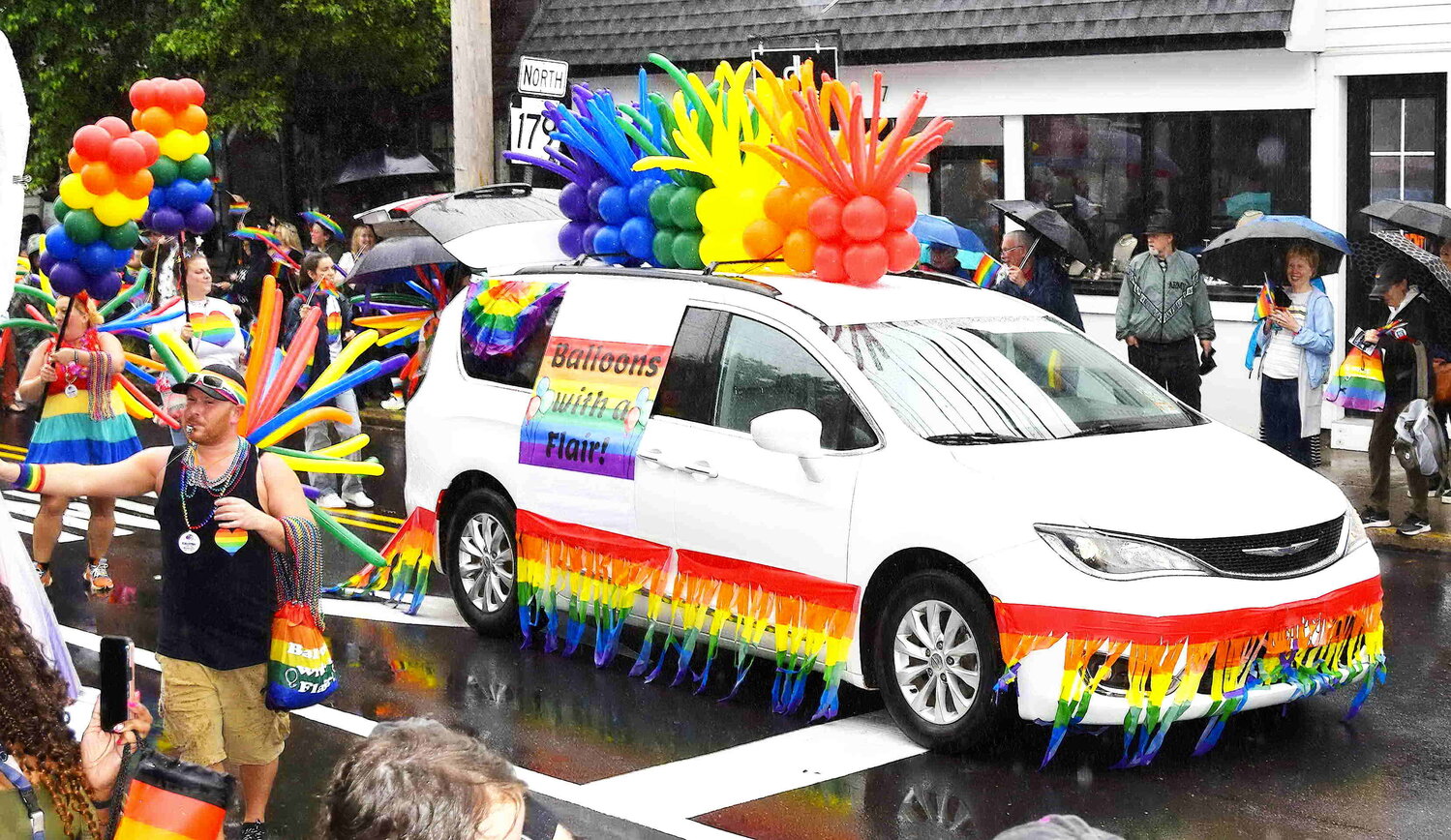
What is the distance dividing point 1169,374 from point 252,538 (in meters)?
8.30

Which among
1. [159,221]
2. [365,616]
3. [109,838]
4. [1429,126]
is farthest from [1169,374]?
[109,838]

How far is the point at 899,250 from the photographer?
840cm

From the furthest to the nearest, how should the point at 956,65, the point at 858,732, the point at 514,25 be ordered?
the point at 514,25 < the point at 956,65 < the point at 858,732

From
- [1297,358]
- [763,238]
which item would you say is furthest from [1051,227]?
[763,238]

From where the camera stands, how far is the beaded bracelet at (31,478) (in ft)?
17.8

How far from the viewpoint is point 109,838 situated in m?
3.70

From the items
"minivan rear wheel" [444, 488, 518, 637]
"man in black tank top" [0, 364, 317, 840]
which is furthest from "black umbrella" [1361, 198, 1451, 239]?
"man in black tank top" [0, 364, 317, 840]

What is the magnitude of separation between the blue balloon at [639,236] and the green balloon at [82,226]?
2.55 meters

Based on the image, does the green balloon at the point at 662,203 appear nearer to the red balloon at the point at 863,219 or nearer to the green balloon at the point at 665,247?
the green balloon at the point at 665,247

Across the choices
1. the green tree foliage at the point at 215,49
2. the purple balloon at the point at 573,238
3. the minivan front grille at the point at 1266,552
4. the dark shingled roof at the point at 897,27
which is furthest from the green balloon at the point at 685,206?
the green tree foliage at the point at 215,49

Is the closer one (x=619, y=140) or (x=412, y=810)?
(x=412, y=810)

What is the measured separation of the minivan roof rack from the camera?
8.23 metres

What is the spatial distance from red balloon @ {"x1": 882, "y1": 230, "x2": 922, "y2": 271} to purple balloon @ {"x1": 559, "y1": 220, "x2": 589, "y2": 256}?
6.79 feet

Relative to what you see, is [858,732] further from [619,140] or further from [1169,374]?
[1169,374]
